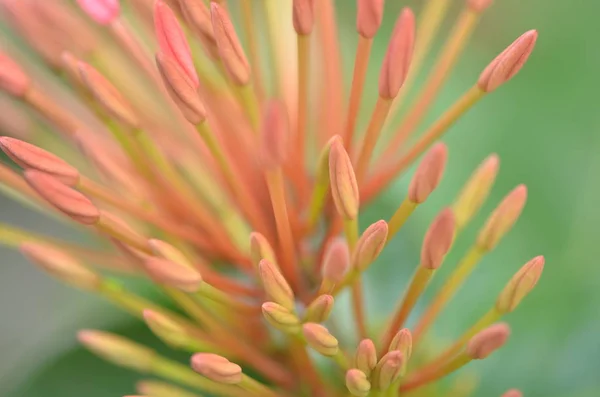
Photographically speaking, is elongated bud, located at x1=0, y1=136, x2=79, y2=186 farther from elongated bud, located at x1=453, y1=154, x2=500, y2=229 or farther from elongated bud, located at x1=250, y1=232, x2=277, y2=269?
elongated bud, located at x1=453, y1=154, x2=500, y2=229

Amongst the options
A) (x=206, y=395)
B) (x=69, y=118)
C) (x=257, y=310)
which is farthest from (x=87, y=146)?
(x=206, y=395)

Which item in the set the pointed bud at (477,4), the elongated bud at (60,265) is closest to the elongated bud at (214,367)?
the elongated bud at (60,265)

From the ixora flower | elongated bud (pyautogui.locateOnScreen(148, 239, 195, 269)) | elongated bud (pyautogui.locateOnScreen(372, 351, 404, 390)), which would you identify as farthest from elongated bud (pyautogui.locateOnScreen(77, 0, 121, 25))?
elongated bud (pyautogui.locateOnScreen(372, 351, 404, 390))

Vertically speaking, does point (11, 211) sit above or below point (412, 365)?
above

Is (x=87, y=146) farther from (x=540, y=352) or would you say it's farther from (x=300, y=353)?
(x=540, y=352)

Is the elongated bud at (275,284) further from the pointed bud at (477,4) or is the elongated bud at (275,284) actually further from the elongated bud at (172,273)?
the pointed bud at (477,4)

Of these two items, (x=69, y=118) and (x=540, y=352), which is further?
(x=540, y=352)

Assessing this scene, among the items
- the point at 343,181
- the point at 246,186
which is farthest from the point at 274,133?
the point at 246,186
